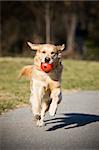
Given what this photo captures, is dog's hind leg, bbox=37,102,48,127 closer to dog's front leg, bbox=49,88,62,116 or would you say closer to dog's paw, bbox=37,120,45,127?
dog's paw, bbox=37,120,45,127

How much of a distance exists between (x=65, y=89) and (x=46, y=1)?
64.3 ft

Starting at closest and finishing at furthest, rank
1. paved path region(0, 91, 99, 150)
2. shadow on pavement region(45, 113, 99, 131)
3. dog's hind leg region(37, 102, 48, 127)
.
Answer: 1. paved path region(0, 91, 99, 150)
2. dog's hind leg region(37, 102, 48, 127)
3. shadow on pavement region(45, 113, 99, 131)

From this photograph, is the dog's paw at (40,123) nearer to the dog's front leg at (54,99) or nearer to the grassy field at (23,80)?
the dog's front leg at (54,99)

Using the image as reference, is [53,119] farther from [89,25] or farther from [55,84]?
[89,25]

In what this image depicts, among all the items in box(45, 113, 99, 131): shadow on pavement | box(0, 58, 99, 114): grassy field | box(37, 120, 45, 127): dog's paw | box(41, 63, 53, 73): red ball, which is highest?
box(41, 63, 53, 73): red ball

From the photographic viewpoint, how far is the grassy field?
13.8 m

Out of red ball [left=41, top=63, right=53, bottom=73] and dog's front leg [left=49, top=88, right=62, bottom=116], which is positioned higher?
red ball [left=41, top=63, right=53, bottom=73]

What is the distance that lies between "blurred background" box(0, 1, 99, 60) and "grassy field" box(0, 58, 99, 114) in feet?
32.1

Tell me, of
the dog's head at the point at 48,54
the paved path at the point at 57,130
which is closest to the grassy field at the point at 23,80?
the paved path at the point at 57,130

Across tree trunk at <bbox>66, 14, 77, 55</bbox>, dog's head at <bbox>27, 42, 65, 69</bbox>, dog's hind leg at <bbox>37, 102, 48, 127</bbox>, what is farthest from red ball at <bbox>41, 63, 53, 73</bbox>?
tree trunk at <bbox>66, 14, 77, 55</bbox>

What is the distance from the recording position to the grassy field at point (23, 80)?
13836 mm

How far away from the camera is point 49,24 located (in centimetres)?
3622

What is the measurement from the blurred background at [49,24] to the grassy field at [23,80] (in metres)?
9.78

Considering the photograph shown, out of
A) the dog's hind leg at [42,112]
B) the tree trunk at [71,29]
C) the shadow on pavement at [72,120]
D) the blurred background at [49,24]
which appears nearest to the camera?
the dog's hind leg at [42,112]
